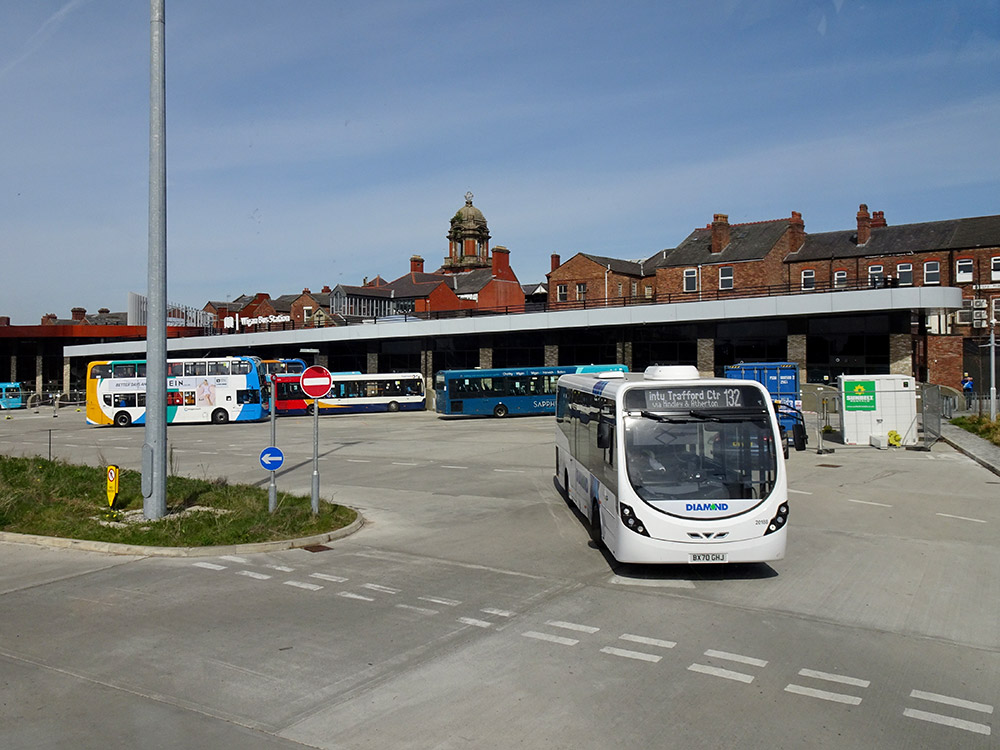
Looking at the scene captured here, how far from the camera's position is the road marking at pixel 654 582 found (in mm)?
10352

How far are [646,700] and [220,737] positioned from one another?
3.21m

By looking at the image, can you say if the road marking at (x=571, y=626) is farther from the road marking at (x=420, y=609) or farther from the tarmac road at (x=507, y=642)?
the road marking at (x=420, y=609)

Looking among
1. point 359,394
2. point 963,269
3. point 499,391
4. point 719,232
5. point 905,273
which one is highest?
point 719,232

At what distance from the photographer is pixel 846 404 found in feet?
91.8

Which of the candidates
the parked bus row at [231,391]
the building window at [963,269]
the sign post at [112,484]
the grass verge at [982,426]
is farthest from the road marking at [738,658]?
the building window at [963,269]

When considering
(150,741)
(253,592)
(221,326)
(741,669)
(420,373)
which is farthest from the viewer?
(221,326)

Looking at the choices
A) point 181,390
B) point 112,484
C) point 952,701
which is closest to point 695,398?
point 952,701

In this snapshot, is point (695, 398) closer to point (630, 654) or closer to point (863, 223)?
point (630, 654)

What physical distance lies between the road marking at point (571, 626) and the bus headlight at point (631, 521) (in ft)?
6.09

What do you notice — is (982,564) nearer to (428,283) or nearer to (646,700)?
(646,700)

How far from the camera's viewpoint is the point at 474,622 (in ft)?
28.8

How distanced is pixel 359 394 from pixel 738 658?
47133mm

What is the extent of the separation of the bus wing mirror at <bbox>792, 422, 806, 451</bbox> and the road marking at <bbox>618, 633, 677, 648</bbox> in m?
16.7

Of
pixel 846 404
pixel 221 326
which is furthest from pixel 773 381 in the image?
pixel 221 326
